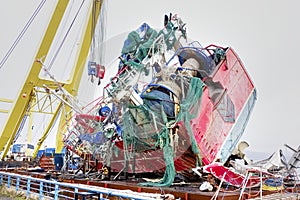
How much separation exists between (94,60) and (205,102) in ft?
19.7

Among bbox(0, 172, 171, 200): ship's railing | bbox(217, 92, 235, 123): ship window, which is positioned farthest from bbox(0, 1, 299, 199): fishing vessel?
bbox(0, 172, 171, 200): ship's railing

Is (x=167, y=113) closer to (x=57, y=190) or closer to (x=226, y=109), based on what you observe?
(x=226, y=109)

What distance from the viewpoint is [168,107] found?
8164mm

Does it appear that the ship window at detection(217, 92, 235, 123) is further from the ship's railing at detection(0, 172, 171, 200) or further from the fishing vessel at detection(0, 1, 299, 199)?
the ship's railing at detection(0, 172, 171, 200)

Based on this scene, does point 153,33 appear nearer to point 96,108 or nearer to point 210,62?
point 210,62

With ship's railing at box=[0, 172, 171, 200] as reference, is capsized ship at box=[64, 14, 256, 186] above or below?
above

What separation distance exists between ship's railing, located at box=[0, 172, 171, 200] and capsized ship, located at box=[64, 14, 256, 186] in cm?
143

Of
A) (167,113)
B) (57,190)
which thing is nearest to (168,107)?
(167,113)

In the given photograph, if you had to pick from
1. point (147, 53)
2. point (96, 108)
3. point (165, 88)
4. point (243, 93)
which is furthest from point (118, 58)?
point (243, 93)

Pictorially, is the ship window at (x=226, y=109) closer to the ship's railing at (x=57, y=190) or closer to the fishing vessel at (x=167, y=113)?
the fishing vessel at (x=167, y=113)

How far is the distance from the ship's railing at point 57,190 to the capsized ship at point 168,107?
143 centimetres

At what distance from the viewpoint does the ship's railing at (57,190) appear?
6.14 metres

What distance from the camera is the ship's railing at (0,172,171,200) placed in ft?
20.1

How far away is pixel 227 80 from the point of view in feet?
30.9
